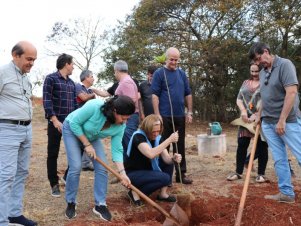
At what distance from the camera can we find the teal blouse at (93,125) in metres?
3.76

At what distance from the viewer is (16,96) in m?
3.38

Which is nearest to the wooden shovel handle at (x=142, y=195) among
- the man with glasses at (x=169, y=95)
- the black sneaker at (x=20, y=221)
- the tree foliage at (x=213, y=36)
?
the black sneaker at (x=20, y=221)

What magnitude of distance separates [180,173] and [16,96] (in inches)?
102

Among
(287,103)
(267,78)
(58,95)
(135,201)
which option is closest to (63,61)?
(58,95)

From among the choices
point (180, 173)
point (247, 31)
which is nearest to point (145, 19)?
point (247, 31)

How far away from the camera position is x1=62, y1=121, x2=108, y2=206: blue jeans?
13.0 ft

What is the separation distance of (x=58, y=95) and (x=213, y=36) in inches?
418

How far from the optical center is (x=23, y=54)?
3.36 m

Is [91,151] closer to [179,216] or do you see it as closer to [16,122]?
[16,122]

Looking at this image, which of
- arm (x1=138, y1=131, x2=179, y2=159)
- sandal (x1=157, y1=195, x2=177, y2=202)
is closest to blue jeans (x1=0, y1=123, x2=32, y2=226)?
arm (x1=138, y1=131, x2=179, y2=159)

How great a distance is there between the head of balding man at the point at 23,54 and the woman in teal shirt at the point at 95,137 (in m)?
0.72

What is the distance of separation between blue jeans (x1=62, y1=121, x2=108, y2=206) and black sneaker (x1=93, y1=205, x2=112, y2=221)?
5 centimetres

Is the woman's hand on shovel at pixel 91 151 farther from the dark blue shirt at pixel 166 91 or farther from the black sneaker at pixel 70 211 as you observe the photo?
the dark blue shirt at pixel 166 91

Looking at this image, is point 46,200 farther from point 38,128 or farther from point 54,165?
point 38,128
